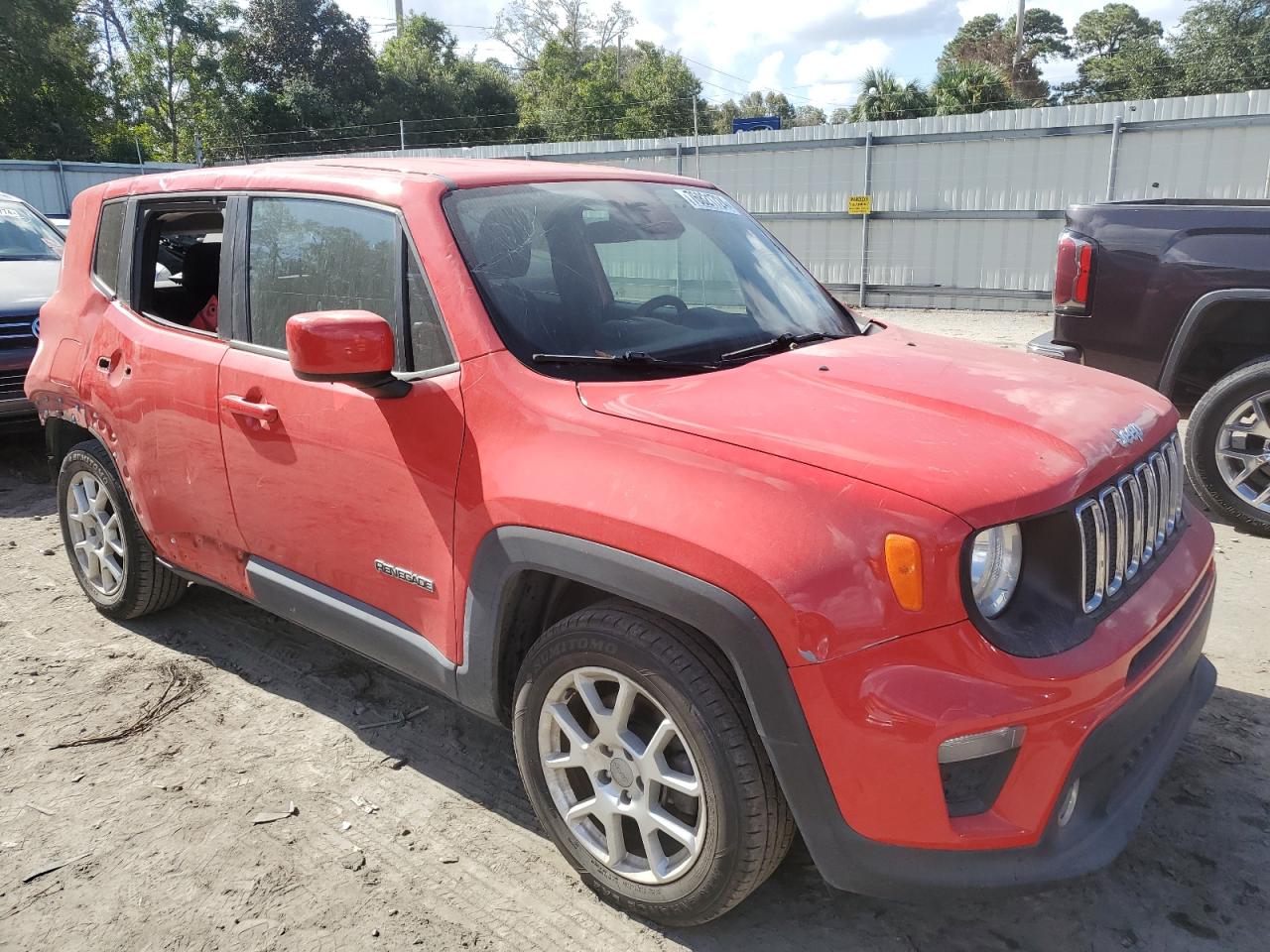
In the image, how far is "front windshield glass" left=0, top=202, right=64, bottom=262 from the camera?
24.9 feet

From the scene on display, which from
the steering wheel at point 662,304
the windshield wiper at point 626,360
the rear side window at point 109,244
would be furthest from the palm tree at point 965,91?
the windshield wiper at point 626,360

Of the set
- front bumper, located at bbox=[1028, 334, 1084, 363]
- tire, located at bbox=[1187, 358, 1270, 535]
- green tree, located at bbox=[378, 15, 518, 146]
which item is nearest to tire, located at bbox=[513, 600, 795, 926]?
front bumper, located at bbox=[1028, 334, 1084, 363]

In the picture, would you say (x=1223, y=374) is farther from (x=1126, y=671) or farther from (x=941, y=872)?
(x=941, y=872)

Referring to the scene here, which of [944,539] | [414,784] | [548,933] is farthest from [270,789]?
[944,539]

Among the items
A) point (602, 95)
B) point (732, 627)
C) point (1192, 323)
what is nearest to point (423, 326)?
point (732, 627)

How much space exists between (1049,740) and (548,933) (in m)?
1.29

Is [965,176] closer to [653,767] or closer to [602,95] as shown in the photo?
Answer: [653,767]

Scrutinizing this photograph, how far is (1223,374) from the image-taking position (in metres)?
5.40

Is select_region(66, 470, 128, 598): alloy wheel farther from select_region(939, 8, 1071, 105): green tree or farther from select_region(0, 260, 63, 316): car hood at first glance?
select_region(939, 8, 1071, 105): green tree

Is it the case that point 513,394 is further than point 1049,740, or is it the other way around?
point 513,394

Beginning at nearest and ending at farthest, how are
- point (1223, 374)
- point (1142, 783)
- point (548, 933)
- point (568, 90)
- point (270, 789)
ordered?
point (1142, 783) → point (548, 933) → point (270, 789) → point (1223, 374) → point (568, 90)

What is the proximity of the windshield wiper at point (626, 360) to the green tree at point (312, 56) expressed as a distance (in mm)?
48164

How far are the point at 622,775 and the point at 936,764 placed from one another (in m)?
0.78

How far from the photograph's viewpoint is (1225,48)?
131 ft
